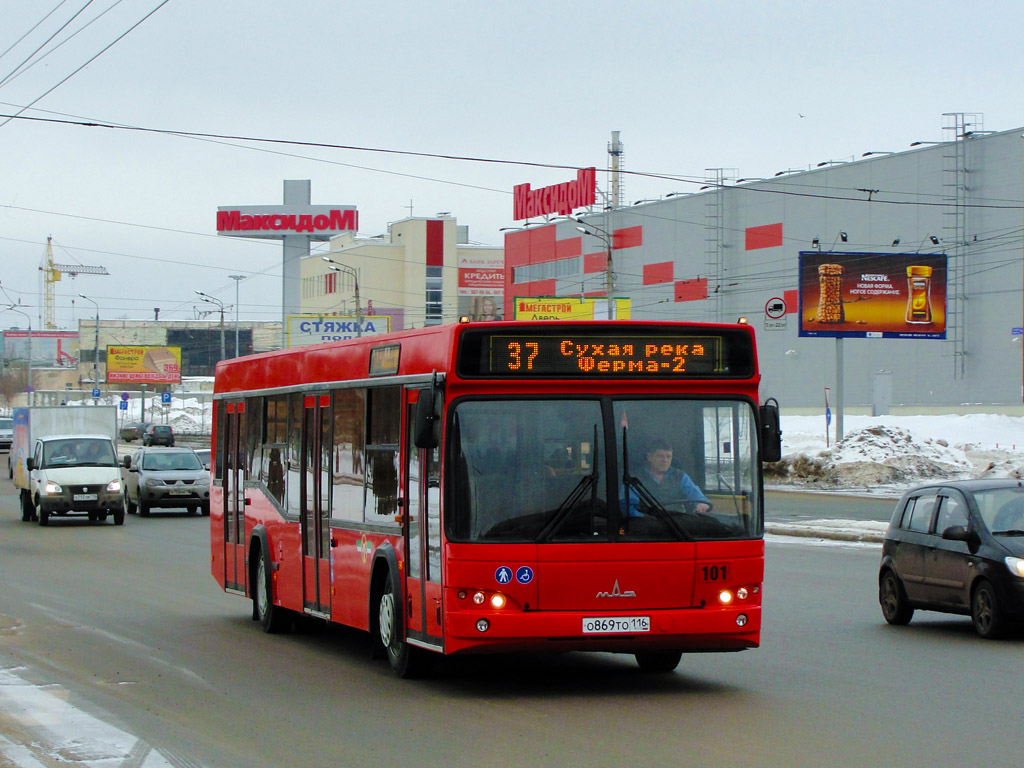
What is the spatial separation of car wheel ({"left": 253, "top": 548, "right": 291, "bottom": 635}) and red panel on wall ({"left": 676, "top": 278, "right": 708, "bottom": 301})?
216 ft

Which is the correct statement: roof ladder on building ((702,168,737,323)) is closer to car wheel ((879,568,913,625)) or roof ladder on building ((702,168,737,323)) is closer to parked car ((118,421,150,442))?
parked car ((118,421,150,442))

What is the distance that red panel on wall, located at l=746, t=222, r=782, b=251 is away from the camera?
73.1m

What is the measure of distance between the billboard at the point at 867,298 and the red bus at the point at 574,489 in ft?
134

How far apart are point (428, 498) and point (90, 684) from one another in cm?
286

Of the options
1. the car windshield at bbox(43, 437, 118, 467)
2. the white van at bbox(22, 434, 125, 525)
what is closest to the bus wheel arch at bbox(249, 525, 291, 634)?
the white van at bbox(22, 434, 125, 525)

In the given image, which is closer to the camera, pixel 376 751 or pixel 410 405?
pixel 376 751

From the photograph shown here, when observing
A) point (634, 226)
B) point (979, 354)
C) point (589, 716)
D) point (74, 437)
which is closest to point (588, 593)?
point (589, 716)

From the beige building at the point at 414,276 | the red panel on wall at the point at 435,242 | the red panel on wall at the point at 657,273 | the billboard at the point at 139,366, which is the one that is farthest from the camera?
the red panel on wall at the point at 435,242

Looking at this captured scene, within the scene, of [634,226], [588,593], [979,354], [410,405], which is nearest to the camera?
[588,593]

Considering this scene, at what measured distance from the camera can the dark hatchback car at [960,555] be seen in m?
12.5

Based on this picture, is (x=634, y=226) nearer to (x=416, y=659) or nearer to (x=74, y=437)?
(x=74, y=437)

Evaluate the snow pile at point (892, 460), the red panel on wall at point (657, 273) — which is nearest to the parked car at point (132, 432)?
the red panel on wall at point (657, 273)

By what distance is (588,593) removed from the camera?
920 cm

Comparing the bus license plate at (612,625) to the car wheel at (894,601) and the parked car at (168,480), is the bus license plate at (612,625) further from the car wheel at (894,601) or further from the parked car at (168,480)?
the parked car at (168,480)
